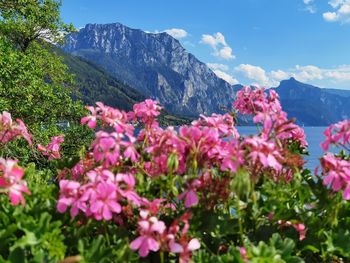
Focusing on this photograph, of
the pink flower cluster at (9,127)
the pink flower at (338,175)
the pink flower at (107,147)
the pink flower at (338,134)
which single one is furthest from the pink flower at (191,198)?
the pink flower cluster at (9,127)

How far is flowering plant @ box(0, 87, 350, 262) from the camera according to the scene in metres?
2.34

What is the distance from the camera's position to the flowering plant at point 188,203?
2.34m

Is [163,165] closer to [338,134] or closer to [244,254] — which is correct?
[244,254]

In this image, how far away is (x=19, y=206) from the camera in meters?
2.66

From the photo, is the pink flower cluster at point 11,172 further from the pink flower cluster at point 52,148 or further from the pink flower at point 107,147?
the pink flower cluster at point 52,148

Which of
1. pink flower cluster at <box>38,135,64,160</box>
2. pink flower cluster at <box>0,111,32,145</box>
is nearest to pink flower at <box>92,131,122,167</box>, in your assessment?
pink flower cluster at <box>0,111,32,145</box>

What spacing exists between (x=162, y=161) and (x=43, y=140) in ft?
80.7

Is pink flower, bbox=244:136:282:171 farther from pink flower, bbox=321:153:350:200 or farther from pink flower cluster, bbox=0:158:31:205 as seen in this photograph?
pink flower cluster, bbox=0:158:31:205

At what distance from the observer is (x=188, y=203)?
257 cm

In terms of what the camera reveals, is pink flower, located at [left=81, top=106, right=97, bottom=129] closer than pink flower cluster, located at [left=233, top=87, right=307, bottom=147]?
No

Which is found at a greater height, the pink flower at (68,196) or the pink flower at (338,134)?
the pink flower at (338,134)

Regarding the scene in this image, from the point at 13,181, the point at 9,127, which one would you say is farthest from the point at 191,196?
the point at 9,127

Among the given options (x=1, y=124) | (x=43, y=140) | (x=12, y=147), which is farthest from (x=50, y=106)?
(x=1, y=124)

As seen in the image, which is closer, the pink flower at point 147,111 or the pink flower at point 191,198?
the pink flower at point 191,198
